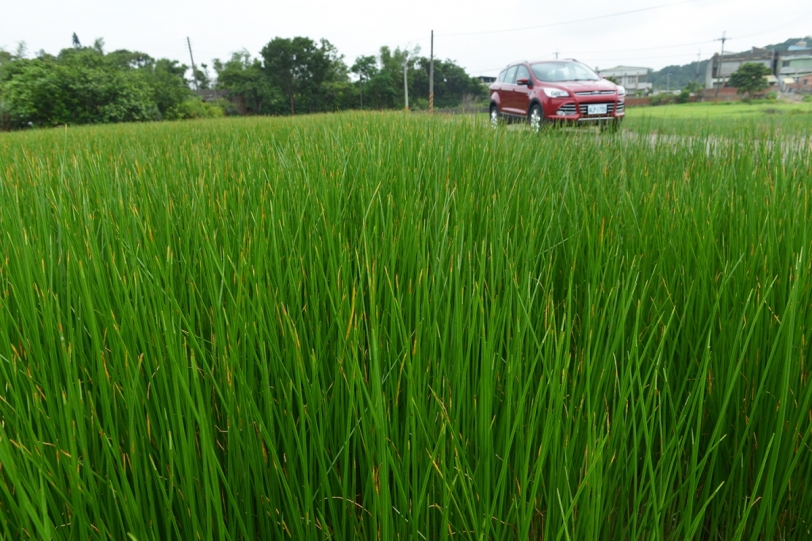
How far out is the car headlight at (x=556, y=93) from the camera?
20.6 feet

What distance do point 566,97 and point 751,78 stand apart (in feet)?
86.1

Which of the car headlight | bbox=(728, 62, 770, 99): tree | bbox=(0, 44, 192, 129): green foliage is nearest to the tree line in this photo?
bbox=(0, 44, 192, 129): green foliage

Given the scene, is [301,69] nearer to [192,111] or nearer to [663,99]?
[192,111]

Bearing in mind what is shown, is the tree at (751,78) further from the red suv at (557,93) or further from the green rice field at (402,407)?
the green rice field at (402,407)

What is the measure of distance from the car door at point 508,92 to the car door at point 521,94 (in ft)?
0.16

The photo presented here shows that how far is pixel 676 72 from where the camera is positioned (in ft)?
264

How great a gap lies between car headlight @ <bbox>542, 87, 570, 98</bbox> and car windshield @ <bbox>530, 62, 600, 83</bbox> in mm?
458

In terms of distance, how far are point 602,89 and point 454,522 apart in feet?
22.2

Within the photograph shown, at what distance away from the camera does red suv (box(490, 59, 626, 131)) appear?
620 cm

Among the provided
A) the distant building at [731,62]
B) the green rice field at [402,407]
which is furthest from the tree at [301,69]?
the distant building at [731,62]

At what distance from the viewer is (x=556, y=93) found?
6359mm

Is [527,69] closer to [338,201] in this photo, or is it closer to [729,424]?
[338,201]

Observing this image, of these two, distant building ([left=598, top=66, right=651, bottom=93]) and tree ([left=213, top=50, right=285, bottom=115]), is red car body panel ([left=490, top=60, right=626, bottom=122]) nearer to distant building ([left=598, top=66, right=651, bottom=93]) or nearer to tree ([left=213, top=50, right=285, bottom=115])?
tree ([left=213, top=50, right=285, bottom=115])

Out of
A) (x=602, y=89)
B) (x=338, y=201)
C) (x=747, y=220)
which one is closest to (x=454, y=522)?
A: (x=338, y=201)
